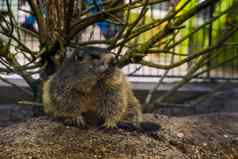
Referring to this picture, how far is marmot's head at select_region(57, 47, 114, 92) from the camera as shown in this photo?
253 cm

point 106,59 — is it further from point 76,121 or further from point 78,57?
point 76,121

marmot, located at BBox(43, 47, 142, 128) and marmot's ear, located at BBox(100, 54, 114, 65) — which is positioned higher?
marmot's ear, located at BBox(100, 54, 114, 65)

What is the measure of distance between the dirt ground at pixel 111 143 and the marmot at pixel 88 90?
95mm

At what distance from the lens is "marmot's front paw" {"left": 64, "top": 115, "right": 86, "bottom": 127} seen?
2.75 meters

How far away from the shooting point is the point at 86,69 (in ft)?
8.34

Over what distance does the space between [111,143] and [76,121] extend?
273 mm

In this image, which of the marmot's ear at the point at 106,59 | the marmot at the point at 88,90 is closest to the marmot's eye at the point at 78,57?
the marmot at the point at 88,90

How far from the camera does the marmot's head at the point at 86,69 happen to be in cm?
253

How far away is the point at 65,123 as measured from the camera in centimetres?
281

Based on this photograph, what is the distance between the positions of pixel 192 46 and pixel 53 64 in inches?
134

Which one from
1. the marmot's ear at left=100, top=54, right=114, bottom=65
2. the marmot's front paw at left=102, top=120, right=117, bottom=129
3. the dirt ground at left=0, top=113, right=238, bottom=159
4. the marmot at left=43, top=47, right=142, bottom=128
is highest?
the marmot's ear at left=100, top=54, right=114, bottom=65

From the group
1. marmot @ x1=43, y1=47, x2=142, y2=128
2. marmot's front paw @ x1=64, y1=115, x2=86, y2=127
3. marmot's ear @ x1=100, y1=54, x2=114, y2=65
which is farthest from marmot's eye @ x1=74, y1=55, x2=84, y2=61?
marmot's front paw @ x1=64, y1=115, x2=86, y2=127

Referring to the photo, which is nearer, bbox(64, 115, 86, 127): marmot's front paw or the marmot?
the marmot

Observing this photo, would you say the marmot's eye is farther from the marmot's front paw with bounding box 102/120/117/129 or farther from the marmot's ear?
the marmot's front paw with bounding box 102/120/117/129
